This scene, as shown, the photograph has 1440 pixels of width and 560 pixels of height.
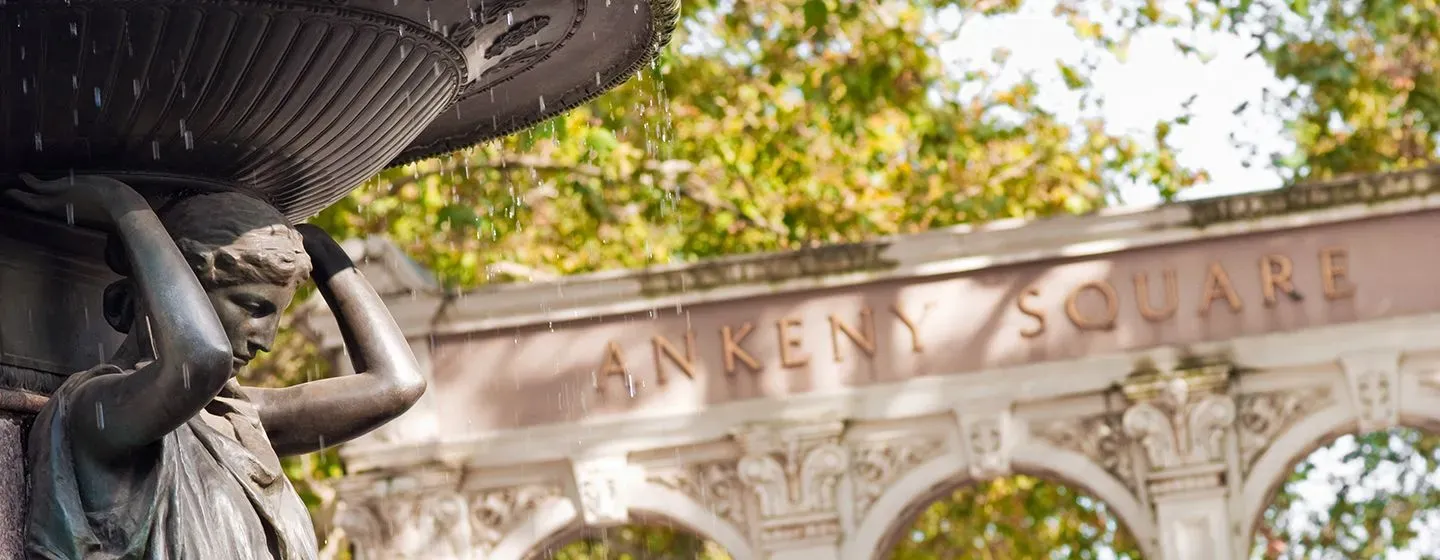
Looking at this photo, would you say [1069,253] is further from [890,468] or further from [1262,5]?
[1262,5]

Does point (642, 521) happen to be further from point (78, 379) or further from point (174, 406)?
point (174, 406)

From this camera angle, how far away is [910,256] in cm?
1098

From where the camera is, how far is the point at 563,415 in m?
11.3

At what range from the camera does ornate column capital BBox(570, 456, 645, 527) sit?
1121cm

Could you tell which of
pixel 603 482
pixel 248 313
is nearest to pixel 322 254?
pixel 248 313

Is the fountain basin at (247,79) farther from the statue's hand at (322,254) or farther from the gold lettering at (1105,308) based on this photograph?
the gold lettering at (1105,308)

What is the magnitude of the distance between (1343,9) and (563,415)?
5.74 metres

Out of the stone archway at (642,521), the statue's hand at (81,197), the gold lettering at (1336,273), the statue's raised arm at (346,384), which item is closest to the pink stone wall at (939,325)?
the gold lettering at (1336,273)

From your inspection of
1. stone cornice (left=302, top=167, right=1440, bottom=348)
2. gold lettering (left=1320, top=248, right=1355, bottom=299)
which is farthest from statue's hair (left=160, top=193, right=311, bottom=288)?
gold lettering (left=1320, top=248, right=1355, bottom=299)

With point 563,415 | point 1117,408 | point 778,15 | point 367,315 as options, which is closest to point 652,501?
point 563,415

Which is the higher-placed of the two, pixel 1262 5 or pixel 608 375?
pixel 1262 5

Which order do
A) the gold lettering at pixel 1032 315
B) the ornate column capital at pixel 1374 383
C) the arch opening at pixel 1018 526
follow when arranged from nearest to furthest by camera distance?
the ornate column capital at pixel 1374 383 → the gold lettering at pixel 1032 315 → the arch opening at pixel 1018 526

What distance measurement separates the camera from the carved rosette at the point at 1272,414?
10680 millimetres

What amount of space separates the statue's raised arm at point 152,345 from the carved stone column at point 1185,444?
8.08 m
